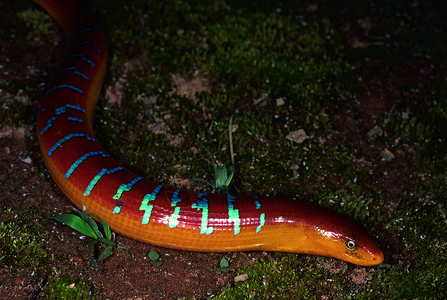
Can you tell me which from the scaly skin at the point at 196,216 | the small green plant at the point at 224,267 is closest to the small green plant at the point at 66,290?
the scaly skin at the point at 196,216

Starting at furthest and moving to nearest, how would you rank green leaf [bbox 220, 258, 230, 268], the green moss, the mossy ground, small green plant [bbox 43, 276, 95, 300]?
the mossy ground, green leaf [bbox 220, 258, 230, 268], the green moss, small green plant [bbox 43, 276, 95, 300]

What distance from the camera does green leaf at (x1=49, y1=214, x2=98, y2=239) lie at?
410 cm

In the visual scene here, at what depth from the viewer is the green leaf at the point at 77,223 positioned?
4098 millimetres

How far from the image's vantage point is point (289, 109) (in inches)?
225

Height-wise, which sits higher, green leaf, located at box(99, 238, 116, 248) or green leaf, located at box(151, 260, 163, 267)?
green leaf, located at box(99, 238, 116, 248)

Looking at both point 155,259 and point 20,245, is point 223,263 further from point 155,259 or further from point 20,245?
point 20,245

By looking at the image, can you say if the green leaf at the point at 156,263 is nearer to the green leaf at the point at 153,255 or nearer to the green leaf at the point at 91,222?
the green leaf at the point at 153,255

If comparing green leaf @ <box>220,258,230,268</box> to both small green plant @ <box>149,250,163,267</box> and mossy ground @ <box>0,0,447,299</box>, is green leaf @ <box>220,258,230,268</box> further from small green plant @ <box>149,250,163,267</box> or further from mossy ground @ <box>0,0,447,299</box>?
small green plant @ <box>149,250,163,267</box>

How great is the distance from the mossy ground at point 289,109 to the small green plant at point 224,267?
102mm

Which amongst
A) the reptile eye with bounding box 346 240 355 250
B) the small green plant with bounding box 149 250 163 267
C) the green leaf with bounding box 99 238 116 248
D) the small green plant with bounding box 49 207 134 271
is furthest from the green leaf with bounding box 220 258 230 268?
the reptile eye with bounding box 346 240 355 250

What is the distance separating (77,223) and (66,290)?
26.0 inches

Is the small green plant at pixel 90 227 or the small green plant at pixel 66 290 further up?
the small green plant at pixel 90 227

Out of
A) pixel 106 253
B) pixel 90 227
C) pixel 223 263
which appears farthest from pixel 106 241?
pixel 223 263

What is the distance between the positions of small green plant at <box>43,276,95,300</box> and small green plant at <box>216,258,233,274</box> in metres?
1.30
